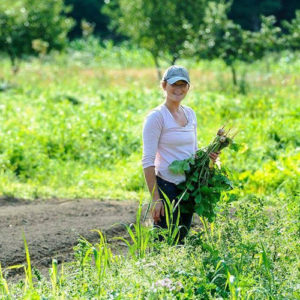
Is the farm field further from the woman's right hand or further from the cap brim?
the cap brim

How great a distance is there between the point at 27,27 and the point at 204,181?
1798 cm

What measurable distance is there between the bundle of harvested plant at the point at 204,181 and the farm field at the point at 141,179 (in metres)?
0.26

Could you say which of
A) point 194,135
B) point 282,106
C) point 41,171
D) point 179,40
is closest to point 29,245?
point 194,135

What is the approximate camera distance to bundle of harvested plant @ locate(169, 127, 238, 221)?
5.03 metres

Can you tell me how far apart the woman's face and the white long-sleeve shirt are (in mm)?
88

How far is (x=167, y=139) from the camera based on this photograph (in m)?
4.95

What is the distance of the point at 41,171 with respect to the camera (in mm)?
9797

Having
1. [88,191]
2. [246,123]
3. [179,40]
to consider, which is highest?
[179,40]

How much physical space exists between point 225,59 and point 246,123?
6.49 m

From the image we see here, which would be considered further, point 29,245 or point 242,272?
point 29,245

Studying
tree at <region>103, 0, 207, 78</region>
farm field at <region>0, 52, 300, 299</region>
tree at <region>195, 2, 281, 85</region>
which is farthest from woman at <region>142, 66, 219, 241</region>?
tree at <region>103, 0, 207, 78</region>

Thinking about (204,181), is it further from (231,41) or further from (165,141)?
(231,41)

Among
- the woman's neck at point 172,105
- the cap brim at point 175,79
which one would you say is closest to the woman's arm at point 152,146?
the woman's neck at point 172,105

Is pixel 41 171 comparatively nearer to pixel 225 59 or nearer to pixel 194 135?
pixel 194 135
